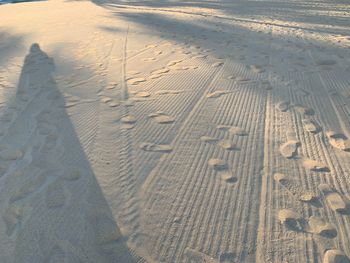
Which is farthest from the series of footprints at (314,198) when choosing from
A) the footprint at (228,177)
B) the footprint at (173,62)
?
the footprint at (173,62)

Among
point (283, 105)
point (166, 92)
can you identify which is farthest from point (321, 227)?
point (166, 92)

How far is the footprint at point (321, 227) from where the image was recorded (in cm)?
177

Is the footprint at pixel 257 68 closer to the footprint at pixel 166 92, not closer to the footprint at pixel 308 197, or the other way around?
the footprint at pixel 166 92

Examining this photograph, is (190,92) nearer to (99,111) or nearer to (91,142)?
(99,111)

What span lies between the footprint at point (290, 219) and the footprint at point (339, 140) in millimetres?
806

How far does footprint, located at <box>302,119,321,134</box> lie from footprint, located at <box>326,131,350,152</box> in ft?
0.30

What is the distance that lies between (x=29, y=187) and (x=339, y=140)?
209 centimetres

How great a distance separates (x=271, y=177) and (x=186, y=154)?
599 millimetres

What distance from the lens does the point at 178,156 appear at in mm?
2480

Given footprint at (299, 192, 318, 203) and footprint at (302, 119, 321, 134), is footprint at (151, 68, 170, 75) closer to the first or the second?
footprint at (302, 119, 321, 134)

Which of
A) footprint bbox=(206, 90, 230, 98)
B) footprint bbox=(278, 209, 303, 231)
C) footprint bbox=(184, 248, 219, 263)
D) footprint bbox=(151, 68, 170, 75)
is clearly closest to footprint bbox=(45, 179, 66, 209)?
footprint bbox=(184, 248, 219, 263)

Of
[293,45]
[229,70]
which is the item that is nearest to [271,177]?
[229,70]

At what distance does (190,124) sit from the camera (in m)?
2.92

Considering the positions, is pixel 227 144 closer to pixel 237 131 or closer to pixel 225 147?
pixel 225 147
